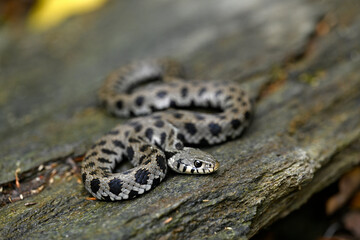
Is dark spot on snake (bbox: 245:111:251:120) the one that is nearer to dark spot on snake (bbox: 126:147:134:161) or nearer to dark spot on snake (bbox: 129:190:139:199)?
dark spot on snake (bbox: 126:147:134:161)

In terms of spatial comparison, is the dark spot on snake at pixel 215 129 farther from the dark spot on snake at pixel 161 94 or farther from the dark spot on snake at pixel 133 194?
the dark spot on snake at pixel 133 194

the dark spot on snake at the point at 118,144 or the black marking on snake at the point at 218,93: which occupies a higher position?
the black marking on snake at the point at 218,93

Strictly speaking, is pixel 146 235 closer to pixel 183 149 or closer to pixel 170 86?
pixel 183 149

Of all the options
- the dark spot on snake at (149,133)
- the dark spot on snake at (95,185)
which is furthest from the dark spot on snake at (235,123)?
the dark spot on snake at (95,185)

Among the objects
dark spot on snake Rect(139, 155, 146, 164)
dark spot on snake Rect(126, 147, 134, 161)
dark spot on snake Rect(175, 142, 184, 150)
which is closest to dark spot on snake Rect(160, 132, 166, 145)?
dark spot on snake Rect(175, 142, 184, 150)

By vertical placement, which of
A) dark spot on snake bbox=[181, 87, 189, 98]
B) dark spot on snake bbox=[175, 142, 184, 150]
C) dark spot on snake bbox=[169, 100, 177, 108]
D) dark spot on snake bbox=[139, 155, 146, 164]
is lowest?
dark spot on snake bbox=[175, 142, 184, 150]

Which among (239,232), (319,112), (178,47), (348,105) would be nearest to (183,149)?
(239,232)
